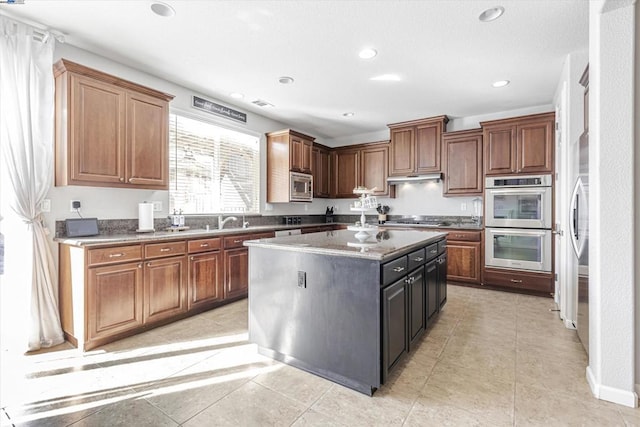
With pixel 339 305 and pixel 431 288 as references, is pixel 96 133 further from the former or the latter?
pixel 431 288

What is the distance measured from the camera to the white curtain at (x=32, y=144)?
8.28ft

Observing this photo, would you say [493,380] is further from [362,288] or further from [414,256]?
[362,288]

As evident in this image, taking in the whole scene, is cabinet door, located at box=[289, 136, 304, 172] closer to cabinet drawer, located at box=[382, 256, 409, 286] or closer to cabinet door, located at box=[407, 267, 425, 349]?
cabinet door, located at box=[407, 267, 425, 349]

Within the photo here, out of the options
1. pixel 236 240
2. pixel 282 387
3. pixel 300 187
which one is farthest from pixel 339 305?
pixel 300 187

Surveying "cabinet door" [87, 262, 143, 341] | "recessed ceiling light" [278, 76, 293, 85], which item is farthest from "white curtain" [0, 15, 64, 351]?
"recessed ceiling light" [278, 76, 293, 85]

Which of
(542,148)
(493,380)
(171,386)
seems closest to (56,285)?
(171,386)

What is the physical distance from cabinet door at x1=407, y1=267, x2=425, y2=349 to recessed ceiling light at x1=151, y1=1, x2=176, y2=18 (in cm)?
275

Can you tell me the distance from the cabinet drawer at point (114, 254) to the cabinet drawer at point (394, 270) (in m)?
2.27

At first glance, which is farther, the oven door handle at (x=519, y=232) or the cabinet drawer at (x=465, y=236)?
the cabinet drawer at (x=465, y=236)

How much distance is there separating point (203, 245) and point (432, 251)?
244 centimetres

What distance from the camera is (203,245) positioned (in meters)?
3.48

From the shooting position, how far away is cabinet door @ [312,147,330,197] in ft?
19.5

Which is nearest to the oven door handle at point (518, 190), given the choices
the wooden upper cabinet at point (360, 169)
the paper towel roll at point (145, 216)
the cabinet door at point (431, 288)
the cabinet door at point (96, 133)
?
the wooden upper cabinet at point (360, 169)

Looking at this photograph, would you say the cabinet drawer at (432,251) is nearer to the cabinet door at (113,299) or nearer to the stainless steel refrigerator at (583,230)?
the stainless steel refrigerator at (583,230)
